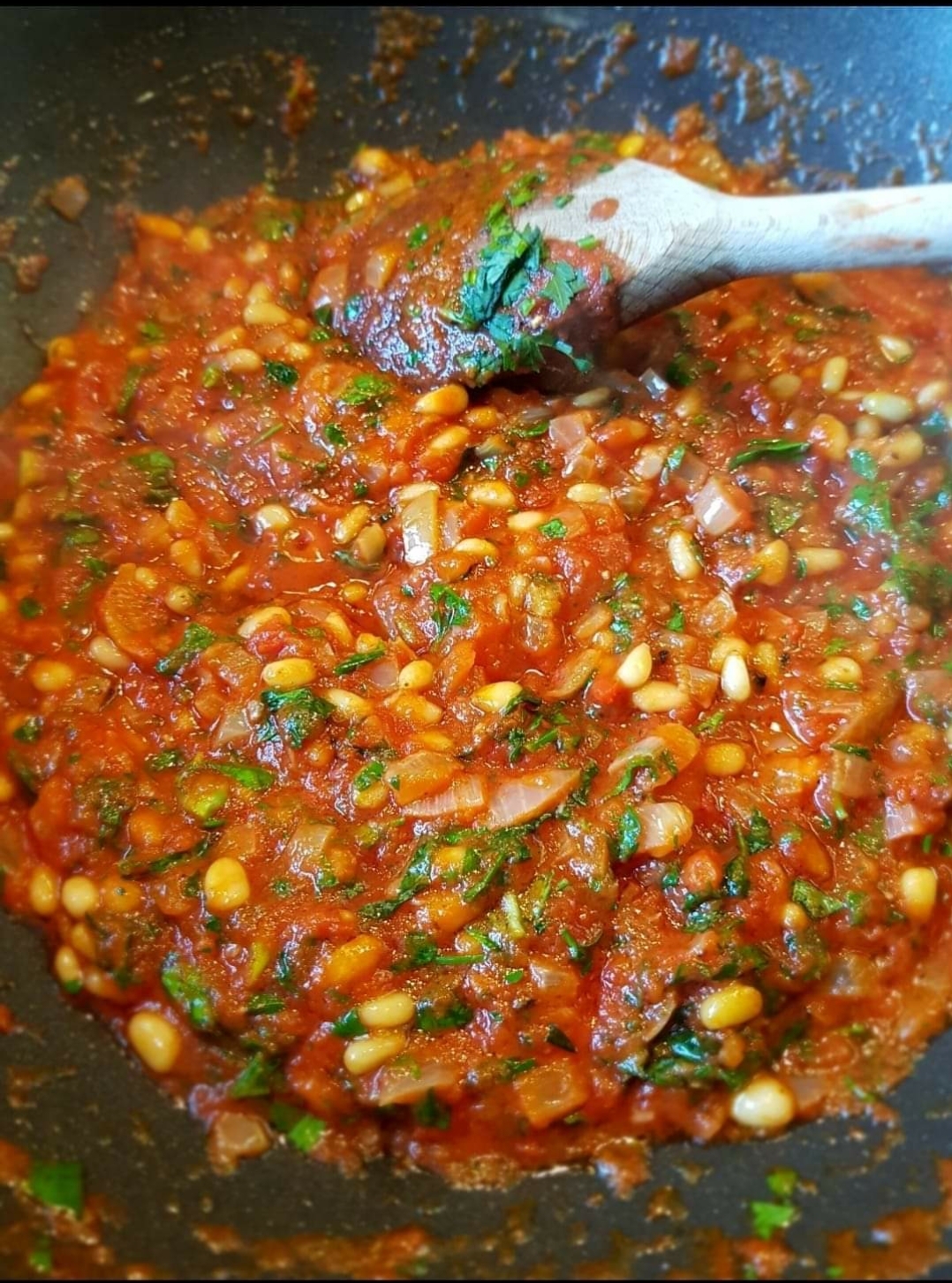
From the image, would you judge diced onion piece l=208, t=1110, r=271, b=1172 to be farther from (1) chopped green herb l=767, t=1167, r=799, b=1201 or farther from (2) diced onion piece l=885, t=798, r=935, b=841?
(2) diced onion piece l=885, t=798, r=935, b=841

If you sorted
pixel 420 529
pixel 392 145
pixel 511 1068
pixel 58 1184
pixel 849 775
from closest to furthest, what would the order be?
pixel 58 1184 → pixel 511 1068 → pixel 849 775 → pixel 420 529 → pixel 392 145

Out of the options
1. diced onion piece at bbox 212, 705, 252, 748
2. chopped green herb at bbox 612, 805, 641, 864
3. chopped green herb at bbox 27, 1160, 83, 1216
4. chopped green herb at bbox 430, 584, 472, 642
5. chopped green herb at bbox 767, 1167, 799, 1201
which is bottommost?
chopped green herb at bbox 767, 1167, 799, 1201

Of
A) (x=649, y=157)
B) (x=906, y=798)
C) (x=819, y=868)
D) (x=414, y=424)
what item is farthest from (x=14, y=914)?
(x=649, y=157)

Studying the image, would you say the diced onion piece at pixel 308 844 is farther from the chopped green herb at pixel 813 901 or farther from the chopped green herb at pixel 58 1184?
the chopped green herb at pixel 813 901

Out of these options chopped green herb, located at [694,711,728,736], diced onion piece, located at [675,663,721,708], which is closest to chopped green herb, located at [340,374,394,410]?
diced onion piece, located at [675,663,721,708]

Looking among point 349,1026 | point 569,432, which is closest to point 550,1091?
point 349,1026

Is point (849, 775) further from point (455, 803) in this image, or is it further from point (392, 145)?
point (392, 145)
